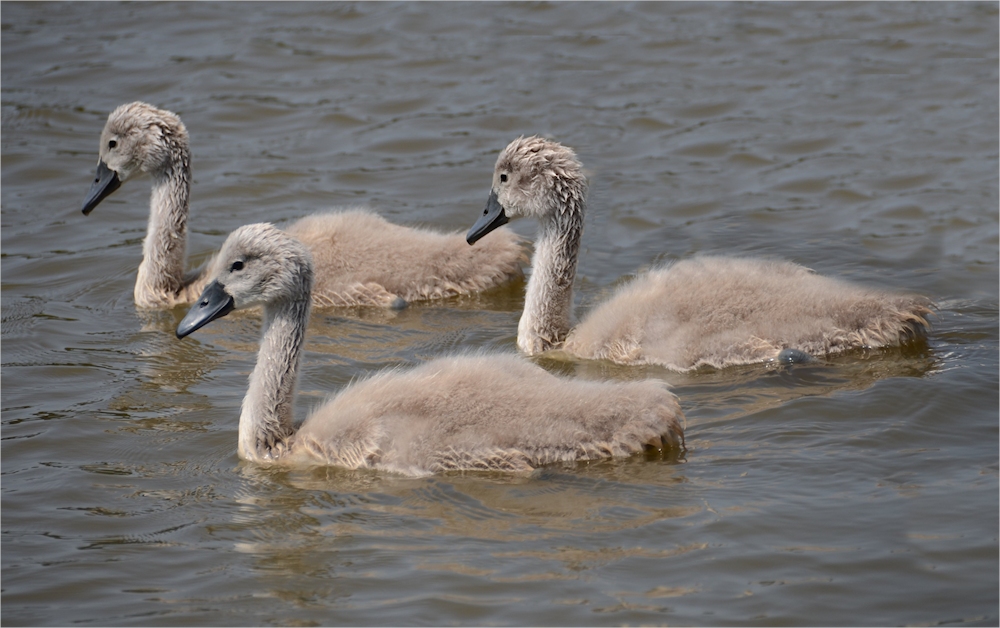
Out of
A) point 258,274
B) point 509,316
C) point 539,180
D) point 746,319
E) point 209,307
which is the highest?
point 539,180

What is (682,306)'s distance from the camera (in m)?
7.41

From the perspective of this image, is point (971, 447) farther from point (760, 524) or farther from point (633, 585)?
point (633, 585)

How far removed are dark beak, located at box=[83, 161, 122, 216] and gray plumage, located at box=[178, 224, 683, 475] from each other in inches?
126

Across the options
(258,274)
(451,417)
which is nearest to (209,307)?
(258,274)

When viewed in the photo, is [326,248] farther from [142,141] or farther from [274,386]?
[274,386]

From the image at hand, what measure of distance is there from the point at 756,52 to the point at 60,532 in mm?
9986

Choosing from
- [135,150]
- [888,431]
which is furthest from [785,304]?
[135,150]

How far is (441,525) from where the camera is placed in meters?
5.60

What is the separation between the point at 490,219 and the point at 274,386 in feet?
7.39

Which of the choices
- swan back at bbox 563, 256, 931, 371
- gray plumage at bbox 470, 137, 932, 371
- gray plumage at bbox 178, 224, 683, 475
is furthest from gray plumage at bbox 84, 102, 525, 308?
gray plumage at bbox 178, 224, 683, 475

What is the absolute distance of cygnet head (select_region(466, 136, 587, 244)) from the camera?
7.89 meters

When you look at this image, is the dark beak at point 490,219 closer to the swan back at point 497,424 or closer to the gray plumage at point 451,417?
the gray plumage at point 451,417

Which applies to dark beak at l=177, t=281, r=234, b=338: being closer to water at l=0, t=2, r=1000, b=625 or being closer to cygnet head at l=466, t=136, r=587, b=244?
water at l=0, t=2, r=1000, b=625

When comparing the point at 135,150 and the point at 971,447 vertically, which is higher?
the point at 135,150
